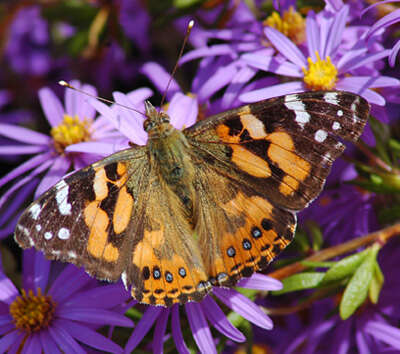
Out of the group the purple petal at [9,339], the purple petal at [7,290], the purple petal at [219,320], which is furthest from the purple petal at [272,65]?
the purple petal at [9,339]

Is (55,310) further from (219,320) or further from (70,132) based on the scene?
(70,132)

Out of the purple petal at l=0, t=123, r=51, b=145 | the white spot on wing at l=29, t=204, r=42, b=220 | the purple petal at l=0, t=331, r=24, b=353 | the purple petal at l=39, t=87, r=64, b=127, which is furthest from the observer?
the purple petal at l=39, t=87, r=64, b=127

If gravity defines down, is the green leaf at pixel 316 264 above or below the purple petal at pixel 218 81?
below

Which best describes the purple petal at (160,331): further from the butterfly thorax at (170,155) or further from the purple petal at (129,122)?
the purple petal at (129,122)

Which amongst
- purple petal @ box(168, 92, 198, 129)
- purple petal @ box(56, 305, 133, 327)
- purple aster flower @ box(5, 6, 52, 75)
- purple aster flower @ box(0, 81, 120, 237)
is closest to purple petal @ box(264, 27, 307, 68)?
purple petal @ box(168, 92, 198, 129)

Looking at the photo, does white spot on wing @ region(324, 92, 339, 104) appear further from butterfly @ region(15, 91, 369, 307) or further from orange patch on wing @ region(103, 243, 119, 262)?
orange patch on wing @ region(103, 243, 119, 262)

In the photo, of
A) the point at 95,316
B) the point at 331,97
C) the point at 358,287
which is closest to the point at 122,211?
the point at 95,316

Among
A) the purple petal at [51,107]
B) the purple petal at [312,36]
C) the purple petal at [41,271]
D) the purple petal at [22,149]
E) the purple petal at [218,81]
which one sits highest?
the purple petal at [51,107]
